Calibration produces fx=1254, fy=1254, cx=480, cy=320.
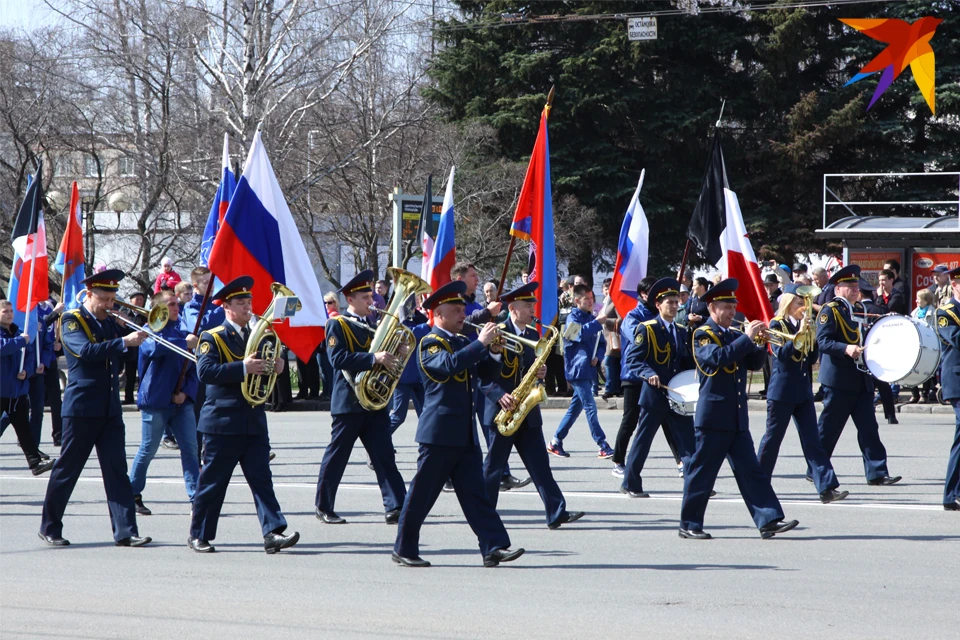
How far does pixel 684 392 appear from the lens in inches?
416

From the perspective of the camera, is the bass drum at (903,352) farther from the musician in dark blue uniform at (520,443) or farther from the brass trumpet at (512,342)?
the brass trumpet at (512,342)

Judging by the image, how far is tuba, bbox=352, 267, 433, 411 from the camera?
8.58 m

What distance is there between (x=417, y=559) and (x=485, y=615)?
4.77 feet

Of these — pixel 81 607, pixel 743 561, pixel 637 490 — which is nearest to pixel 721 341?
pixel 743 561

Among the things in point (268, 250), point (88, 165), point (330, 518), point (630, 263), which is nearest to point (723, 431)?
point (330, 518)

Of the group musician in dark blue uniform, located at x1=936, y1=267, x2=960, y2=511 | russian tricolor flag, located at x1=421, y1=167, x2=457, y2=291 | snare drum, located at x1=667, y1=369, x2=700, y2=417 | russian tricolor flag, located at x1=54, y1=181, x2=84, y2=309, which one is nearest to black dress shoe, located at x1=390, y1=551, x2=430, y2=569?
snare drum, located at x1=667, y1=369, x2=700, y2=417

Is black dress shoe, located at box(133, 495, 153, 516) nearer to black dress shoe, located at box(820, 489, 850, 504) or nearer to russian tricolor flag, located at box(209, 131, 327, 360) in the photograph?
russian tricolor flag, located at box(209, 131, 327, 360)

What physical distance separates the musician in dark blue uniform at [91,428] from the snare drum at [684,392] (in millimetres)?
4461

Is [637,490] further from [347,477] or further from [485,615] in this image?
[485,615]

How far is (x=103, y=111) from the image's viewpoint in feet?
92.8

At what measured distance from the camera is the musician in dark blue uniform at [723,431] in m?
8.72

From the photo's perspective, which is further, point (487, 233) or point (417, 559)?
point (487, 233)

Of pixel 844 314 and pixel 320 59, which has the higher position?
pixel 320 59

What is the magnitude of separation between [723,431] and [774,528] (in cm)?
76
